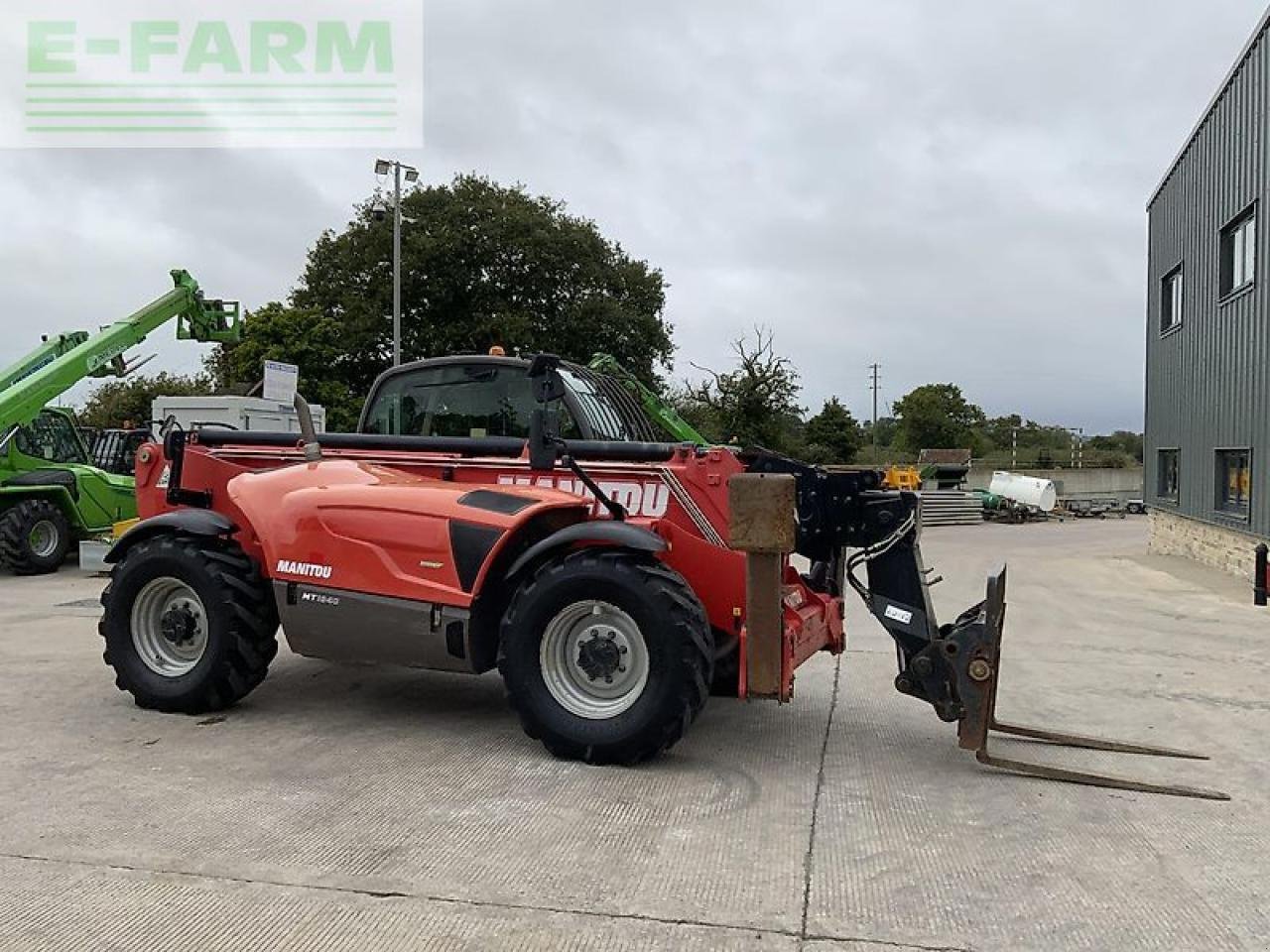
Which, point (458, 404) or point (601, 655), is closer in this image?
point (601, 655)

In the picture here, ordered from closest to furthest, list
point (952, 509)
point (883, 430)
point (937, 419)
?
point (952, 509), point (937, 419), point (883, 430)

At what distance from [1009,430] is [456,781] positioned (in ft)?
239

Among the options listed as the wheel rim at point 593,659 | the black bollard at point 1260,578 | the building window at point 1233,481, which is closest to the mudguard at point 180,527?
the wheel rim at point 593,659

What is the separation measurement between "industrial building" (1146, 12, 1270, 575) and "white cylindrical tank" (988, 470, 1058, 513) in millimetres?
13689

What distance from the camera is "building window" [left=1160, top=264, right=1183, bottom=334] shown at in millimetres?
19812

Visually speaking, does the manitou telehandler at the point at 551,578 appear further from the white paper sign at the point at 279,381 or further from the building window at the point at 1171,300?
the building window at the point at 1171,300

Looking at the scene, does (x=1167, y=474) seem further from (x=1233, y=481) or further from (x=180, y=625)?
(x=180, y=625)

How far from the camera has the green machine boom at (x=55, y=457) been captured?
13992 mm

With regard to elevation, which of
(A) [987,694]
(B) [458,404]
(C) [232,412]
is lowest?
(A) [987,694]

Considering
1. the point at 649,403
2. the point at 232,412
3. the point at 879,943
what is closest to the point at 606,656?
the point at 879,943

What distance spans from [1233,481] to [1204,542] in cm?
185

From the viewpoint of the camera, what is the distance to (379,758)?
5.29 metres

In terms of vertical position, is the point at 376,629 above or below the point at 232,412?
below

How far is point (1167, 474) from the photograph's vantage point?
21.4 metres
